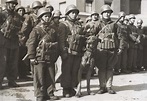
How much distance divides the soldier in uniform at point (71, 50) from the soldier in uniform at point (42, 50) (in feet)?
1.68

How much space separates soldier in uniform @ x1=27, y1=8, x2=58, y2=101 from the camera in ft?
23.7

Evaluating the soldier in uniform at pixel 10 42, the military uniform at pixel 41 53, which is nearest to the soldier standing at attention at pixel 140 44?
the soldier in uniform at pixel 10 42

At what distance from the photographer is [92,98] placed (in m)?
7.88

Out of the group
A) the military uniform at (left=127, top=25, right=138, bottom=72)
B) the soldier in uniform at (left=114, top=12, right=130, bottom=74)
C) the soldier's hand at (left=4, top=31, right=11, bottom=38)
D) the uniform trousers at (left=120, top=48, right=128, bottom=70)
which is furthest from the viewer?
the military uniform at (left=127, top=25, right=138, bottom=72)

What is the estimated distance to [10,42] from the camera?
30.4 ft

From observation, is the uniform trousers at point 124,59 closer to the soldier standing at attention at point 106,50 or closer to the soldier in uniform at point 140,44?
the soldier in uniform at point 140,44

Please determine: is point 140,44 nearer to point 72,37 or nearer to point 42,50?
point 72,37

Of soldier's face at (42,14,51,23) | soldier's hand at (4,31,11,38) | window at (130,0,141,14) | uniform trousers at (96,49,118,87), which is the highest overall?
window at (130,0,141,14)

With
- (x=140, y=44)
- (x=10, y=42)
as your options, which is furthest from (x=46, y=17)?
(x=140, y=44)

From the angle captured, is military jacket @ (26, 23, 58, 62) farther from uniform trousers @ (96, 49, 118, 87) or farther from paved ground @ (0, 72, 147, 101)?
uniform trousers @ (96, 49, 118, 87)

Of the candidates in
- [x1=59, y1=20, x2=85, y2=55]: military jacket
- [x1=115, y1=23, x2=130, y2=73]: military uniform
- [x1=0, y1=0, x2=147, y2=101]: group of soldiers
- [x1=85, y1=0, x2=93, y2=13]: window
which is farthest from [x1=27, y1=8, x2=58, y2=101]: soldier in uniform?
[x1=85, y1=0, x2=93, y2=13]: window

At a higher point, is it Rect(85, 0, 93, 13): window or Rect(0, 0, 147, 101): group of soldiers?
Rect(85, 0, 93, 13): window

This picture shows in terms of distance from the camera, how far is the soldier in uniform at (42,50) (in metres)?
7.23

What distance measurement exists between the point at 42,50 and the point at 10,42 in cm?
234
